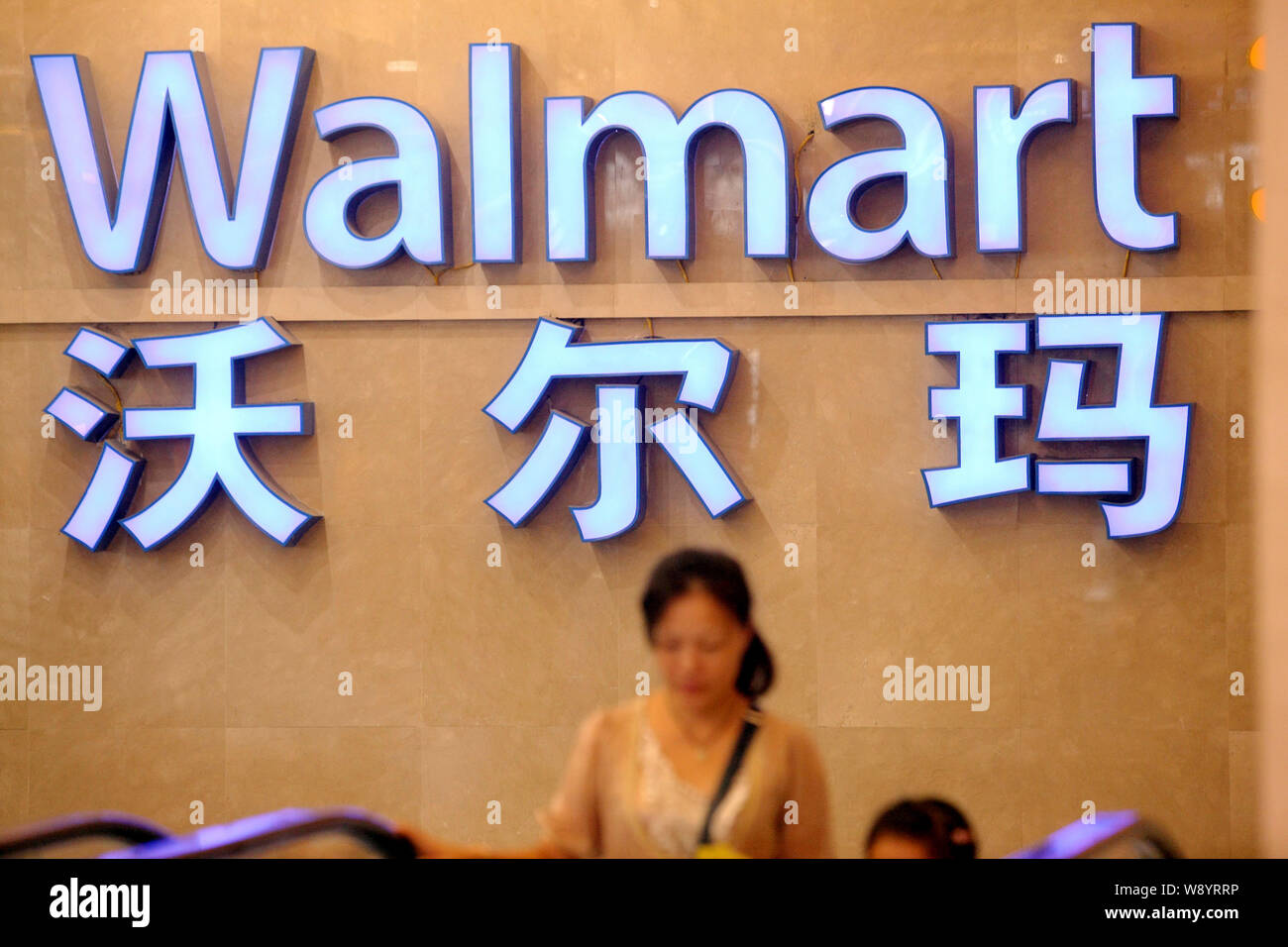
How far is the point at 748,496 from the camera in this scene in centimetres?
393

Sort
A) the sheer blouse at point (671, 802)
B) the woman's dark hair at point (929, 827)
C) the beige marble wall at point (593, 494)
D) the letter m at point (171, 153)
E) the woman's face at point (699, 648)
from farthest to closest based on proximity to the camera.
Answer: the letter m at point (171, 153), the beige marble wall at point (593, 494), the woman's dark hair at point (929, 827), the woman's face at point (699, 648), the sheer blouse at point (671, 802)

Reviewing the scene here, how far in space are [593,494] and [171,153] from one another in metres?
2.02

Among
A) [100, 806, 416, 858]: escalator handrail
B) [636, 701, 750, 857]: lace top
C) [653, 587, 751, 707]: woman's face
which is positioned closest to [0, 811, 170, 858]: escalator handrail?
[100, 806, 416, 858]: escalator handrail

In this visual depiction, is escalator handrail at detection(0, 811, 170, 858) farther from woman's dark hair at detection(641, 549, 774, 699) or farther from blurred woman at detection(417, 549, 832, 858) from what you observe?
woman's dark hair at detection(641, 549, 774, 699)

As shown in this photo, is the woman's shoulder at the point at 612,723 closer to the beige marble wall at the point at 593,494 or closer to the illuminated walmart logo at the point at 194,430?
the beige marble wall at the point at 593,494

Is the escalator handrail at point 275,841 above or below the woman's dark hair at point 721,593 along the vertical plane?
below

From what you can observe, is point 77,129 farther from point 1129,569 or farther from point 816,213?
point 1129,569

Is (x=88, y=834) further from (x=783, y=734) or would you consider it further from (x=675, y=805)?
(x=783, y=734)

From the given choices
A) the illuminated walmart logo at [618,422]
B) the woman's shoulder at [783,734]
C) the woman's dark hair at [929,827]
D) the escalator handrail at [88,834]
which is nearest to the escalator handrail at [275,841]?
the escalator handrail at [88,834]

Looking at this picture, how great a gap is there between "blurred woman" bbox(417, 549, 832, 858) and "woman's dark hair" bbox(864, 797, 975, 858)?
0.32 metres

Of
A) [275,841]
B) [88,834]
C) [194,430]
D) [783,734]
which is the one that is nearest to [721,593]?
[783,734]

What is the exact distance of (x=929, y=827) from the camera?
10.4ft

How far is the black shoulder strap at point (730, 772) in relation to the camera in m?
2.87

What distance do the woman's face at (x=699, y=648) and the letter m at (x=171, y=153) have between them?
2168 millimetres
